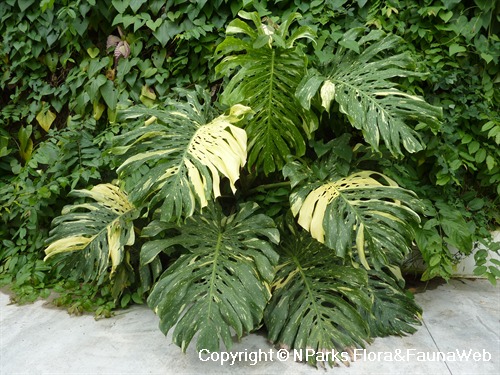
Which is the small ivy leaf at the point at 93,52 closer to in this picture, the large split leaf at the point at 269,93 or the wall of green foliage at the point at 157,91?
the wall of green foliage at the point at 157,91

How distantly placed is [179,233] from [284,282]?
0.59 meters

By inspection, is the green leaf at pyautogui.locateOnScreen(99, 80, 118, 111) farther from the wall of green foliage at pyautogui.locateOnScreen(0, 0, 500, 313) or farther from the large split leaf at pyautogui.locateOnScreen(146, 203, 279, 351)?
the large split leaf at pyautogui.locateOnScreen(146, 203, 279, 351)

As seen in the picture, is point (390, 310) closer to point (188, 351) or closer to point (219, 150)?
point (188, 351)

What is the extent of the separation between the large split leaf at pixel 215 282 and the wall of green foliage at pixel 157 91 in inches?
18.2

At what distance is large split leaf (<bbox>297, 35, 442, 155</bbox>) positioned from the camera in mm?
2289

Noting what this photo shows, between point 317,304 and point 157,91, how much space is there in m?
1.65

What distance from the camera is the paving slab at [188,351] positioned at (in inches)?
88.5

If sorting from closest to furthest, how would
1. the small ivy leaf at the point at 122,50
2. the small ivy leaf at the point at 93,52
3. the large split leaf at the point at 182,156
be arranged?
the large split leaf at the point at 182,156, the small ivy leaf at the point at 122,50, the small ivy leaf at the point at 93,52

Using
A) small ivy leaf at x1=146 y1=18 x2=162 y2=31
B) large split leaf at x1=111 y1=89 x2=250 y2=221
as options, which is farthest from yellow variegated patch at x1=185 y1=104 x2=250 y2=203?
small ivy leaf at x1=146 y1=18 x2=162 y2=31

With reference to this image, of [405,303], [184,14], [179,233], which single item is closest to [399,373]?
[405,303]

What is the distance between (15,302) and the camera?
2896 mm

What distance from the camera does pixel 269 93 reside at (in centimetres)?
255

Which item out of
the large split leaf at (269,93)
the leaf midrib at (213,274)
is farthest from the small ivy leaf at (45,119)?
the leaf midrib at (213,274)

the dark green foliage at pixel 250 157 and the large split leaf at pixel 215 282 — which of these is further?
the dark green foliage at pixel 250 157
